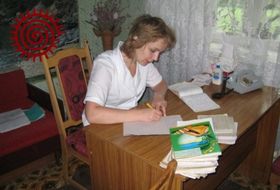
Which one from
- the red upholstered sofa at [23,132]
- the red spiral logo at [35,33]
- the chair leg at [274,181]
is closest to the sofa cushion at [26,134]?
the red upholstered sofa at [23,132]

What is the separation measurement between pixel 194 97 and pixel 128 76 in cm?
45

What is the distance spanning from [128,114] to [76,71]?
706mm

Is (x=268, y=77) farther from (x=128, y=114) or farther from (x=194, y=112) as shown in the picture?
(x=128, y=114)

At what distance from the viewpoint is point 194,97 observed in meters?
1.90

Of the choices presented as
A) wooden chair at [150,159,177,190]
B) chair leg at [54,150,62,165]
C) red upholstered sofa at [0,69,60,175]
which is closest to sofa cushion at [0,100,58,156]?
red upholstered sofa at [0,69,60,175]

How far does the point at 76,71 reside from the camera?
209 centimetres

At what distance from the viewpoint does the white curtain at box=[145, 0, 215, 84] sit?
7.97ft

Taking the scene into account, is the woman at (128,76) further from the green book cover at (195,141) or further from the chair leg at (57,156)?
the chair leg at (57,156)

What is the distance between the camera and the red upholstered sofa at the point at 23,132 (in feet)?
7.07

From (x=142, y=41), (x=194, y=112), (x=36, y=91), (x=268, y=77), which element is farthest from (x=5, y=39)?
Result: (x=268, y=77)

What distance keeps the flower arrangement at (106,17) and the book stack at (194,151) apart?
5.69 ft

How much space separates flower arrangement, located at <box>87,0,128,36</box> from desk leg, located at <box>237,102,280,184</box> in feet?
5.21

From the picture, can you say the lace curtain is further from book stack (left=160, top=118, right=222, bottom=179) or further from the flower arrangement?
book stack (left=160, top=118, right=222, bottom=179)

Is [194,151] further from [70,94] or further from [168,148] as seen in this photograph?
[70,94]
